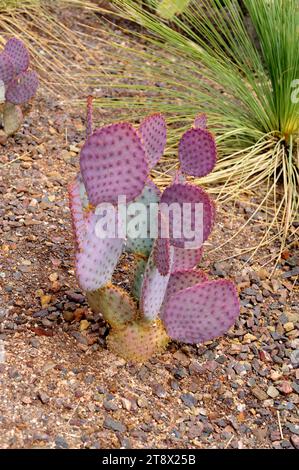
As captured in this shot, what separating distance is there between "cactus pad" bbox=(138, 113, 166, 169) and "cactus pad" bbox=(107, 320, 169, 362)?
378 mm

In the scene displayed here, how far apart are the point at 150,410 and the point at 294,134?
133cm

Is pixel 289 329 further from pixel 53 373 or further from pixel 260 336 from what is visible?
pixel 53 373

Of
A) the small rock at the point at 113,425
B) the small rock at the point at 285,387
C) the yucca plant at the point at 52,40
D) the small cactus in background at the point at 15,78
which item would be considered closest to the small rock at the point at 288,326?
the small rock at the point at 285,387

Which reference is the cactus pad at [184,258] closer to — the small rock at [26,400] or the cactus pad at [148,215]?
the cactus pad at [148,215]

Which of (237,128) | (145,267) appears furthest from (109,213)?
(237,128)

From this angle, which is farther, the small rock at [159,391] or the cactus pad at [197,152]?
the small rock at [159,391]

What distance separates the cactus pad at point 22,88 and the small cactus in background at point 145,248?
2.92ft

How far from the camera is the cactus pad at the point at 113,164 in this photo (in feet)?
4.78

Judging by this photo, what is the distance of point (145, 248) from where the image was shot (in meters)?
1.73

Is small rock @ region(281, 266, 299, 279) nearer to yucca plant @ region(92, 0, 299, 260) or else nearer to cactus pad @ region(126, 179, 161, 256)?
yucca plant @ region(92, 0, 299, 260)

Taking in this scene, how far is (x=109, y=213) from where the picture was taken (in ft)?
5.28

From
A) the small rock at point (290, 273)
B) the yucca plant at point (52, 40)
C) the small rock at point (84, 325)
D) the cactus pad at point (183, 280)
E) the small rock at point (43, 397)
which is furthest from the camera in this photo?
the yucca plant at point (52, 40)

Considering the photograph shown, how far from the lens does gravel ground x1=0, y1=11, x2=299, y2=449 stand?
1657mm

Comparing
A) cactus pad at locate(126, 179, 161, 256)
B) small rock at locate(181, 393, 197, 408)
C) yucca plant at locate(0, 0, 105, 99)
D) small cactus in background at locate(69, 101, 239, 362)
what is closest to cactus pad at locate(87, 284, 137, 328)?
small cactus in background at locate(69, 101, 239, 362)
